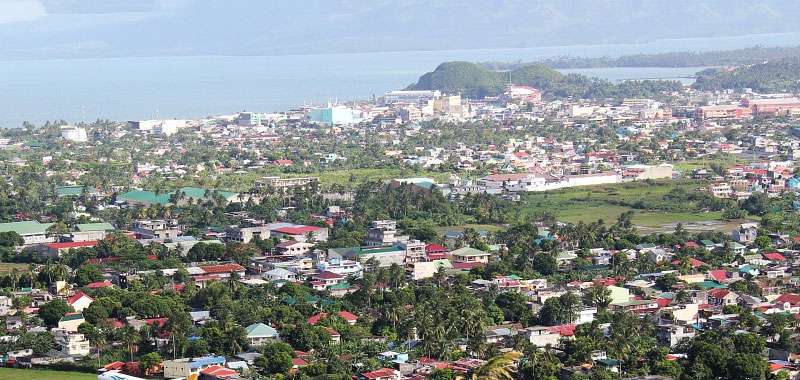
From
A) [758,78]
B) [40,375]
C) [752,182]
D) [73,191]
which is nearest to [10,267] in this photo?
[40,375]

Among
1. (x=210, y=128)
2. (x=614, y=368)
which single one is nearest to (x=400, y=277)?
(x=614, y=368)

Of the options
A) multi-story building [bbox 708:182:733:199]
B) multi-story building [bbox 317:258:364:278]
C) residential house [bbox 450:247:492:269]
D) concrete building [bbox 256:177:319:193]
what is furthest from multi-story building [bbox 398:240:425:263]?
multi-story building [bbox 708:182:733:199]

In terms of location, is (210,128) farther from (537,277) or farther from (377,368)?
(377,368)

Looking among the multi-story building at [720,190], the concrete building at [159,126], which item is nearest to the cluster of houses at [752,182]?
the multi-story building at [720,190]

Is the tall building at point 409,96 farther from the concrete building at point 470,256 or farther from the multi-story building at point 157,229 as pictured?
the concrete building at point 470,256

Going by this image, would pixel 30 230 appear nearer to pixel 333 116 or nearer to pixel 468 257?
pixel 468 257
